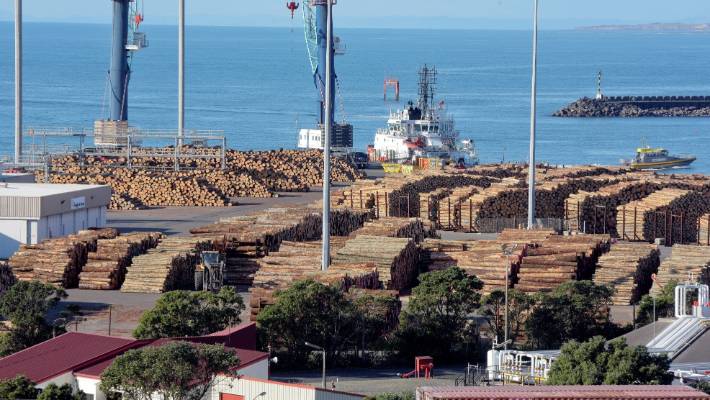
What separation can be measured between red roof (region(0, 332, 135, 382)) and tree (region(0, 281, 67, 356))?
10.9ft

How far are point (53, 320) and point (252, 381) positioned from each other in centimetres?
1126

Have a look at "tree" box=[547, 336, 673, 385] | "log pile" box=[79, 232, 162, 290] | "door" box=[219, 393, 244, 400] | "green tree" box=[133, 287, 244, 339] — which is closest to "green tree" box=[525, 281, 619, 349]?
"green tree" box=[133, 287, 244, 339]

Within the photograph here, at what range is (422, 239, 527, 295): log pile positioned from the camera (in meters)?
37.5

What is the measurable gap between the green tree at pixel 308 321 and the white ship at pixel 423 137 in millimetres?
46534

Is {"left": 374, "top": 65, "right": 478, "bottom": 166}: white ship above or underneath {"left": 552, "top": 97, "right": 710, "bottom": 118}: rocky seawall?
underneath

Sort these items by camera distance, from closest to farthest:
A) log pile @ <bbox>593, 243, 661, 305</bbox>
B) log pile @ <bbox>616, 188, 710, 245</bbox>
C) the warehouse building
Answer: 1. log pile @ <bbox>593, 243, 661, 305</bbox>
2. the warehouse building
3. log pile @ <bbox>616, 188, 710, 245</bbox>

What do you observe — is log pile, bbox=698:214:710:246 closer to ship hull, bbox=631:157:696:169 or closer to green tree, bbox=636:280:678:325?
green tree, bbox=636:280:678:325

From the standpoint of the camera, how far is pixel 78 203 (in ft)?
153

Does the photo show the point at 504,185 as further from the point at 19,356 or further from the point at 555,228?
the point at 19,356

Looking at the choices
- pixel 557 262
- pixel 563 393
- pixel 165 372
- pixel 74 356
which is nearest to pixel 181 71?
pixel 557 262

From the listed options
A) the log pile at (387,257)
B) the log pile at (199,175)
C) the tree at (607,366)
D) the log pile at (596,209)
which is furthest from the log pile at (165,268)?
the log pile at (199,175)

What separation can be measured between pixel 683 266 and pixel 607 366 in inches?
590

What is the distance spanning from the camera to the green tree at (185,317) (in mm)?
29578

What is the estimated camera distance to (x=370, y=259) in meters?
38.3
